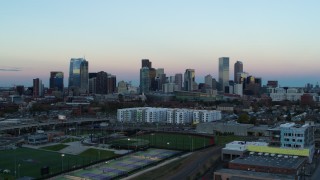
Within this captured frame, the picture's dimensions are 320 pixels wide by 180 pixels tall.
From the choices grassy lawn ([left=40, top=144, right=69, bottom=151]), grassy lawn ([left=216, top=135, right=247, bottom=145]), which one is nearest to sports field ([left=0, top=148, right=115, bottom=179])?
grassy lawn ([left=40, top=144, right=69, bottom=151])

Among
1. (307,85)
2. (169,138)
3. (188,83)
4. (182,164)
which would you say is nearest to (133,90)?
(188,83)

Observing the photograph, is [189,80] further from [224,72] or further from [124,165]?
[124,165]

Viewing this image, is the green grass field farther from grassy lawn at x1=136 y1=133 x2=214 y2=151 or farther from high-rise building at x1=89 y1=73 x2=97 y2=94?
high-rise building at x1=89 y1=73 x2=97 y2=94

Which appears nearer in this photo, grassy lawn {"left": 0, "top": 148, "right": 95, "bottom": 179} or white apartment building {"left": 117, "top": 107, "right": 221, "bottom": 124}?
grassy lawn {"left": 0, "top": 148, "right": 95, "bottom": 179}

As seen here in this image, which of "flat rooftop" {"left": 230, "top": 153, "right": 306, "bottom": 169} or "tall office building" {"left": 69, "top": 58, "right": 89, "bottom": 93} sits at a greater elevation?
"tall office building" {"left": 69, "top": 58, "right": 89, "bottom": 93}

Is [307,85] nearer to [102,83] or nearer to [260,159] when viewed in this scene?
[102,83]

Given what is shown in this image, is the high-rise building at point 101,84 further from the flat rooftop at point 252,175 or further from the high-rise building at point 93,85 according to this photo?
the flat rooftop at point 252,175
